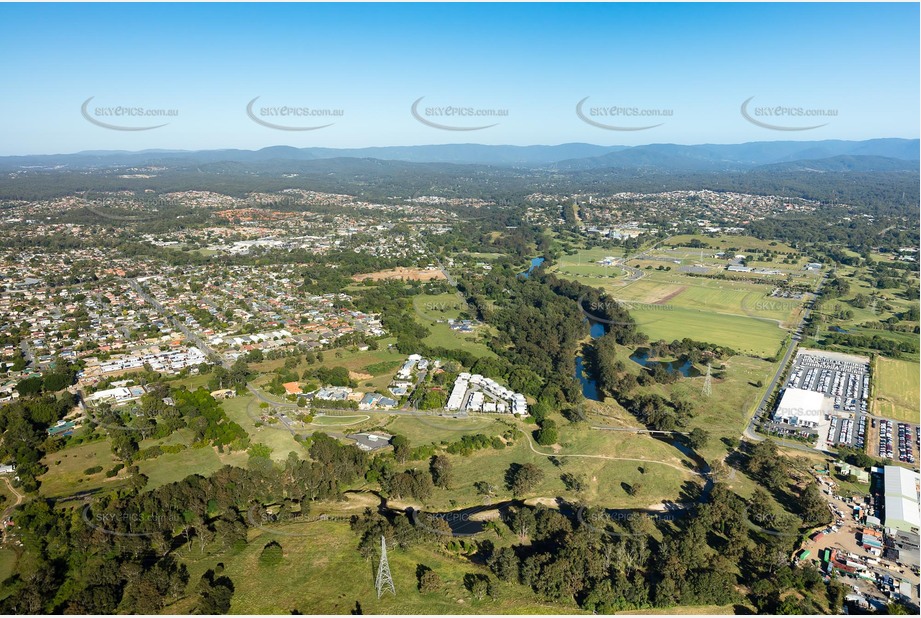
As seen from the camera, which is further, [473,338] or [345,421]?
[473,338]

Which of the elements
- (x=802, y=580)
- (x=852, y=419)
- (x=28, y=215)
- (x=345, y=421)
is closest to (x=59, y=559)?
(x=345, y=421)

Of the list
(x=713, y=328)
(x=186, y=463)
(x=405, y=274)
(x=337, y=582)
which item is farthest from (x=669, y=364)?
(x=405, y=274)

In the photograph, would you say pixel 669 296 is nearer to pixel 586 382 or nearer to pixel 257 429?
pixel 586 382

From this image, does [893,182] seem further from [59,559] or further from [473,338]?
[59,559]

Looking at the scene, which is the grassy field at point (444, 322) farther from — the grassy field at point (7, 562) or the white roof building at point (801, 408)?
the grassy field at point (7, 562)

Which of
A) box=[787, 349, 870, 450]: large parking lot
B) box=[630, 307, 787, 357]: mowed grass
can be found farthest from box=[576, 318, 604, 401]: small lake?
box=[787, 349, 870, 450]: large parking lot

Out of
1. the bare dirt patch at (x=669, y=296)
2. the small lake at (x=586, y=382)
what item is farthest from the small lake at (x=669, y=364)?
the bare dirt patch at (x=669, y=296)

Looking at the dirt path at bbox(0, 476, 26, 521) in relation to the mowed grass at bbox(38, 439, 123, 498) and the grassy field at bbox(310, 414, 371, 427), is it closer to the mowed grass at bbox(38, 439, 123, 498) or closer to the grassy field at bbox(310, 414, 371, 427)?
the mowed grass at bbox(38, 439, 123, 498)
